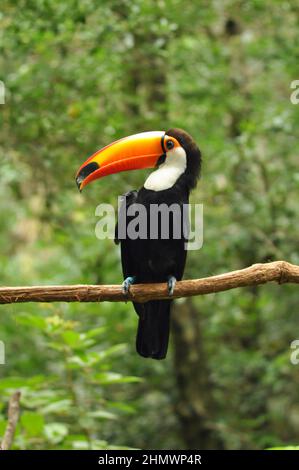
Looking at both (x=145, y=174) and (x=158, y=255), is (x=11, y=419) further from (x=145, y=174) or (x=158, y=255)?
(x=145, y=174)

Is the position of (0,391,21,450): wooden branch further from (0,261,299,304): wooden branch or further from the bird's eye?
the bird's eye

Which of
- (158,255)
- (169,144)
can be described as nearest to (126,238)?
(158,255)

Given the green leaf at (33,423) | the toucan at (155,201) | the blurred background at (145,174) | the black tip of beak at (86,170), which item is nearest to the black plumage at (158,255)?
the toucan at (155,201)

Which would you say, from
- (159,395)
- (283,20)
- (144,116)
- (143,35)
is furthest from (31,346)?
(283,20)

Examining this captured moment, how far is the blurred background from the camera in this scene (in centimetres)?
593

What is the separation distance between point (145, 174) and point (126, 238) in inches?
82.2

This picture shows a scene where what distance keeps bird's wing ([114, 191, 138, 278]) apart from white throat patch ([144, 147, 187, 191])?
0.13 metres

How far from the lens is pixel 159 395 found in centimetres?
801

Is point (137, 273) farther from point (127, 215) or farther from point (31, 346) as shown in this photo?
point (31, 346)

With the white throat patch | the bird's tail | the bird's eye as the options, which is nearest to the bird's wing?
the white throat patch

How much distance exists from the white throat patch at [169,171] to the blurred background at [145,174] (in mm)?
1294

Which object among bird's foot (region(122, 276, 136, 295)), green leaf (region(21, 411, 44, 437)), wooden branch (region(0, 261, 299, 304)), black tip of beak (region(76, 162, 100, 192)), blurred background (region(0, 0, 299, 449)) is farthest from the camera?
blurred background (region(0, 0, 299, 449))

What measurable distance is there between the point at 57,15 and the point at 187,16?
158 centimetres

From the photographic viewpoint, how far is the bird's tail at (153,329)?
4.27 metres
